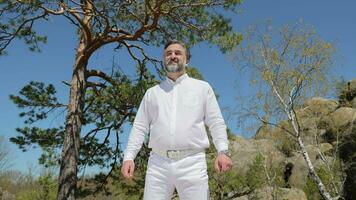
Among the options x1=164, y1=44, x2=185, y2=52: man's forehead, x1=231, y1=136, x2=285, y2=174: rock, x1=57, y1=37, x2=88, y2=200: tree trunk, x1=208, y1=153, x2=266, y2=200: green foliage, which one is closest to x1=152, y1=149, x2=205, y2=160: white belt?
x1=164, y1=44, x2=185, y2=52: man's forehead

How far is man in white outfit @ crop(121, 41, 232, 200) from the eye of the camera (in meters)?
2.88

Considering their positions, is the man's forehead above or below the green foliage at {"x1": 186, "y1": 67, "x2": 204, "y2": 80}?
Answer: below

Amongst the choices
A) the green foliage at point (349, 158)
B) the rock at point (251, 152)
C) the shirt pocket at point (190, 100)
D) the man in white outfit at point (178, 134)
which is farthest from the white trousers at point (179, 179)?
the rock at point (251, 152)

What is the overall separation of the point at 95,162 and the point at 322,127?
2571cm

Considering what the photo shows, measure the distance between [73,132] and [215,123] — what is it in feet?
26.7

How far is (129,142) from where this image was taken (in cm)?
318

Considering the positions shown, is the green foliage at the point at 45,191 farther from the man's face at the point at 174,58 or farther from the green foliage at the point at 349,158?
the man's face at the point at 174,58

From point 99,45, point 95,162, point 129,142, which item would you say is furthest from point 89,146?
point 129,142

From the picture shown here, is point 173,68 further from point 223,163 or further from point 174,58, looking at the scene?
point 223,163

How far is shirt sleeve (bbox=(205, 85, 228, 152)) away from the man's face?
11.9 inches

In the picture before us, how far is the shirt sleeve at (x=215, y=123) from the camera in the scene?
3031 mm

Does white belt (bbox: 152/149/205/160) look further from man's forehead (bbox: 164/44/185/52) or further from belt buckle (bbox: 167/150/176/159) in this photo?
man's forehead (bbox: 164/44/185/52)

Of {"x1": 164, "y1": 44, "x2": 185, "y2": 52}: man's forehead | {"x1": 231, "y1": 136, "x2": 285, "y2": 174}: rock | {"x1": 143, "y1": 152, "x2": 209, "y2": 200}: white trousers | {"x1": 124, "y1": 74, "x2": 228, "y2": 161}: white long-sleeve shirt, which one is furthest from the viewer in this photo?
{"x1": 231, "y1": 136, "x2": 285, "y2": 174}: rock

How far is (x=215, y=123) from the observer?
3088 millimetres
